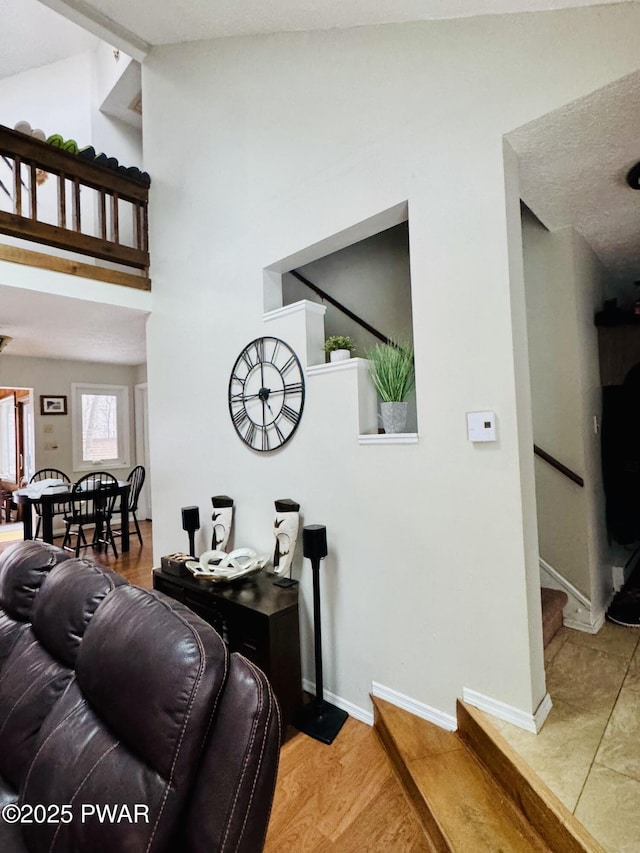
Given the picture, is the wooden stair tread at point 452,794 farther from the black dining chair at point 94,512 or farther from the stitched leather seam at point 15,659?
the black dining chair at point 94,512

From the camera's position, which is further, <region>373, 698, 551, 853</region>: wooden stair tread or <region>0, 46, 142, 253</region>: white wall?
<region>0, 46, 142, 253</region>: white wall

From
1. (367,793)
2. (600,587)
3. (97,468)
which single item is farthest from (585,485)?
(97,468)

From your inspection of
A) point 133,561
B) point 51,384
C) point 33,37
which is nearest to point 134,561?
point 133,561

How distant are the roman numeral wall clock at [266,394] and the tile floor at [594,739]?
65.9 inches

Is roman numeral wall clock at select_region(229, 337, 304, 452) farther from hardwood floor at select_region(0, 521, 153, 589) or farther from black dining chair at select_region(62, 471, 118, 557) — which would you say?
black dining chair at select_region(62, 471, 118, 557)

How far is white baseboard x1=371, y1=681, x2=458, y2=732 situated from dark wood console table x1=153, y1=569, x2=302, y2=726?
15.8 inches

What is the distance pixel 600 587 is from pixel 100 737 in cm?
270

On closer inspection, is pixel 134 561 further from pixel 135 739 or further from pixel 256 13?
pixel 256 13

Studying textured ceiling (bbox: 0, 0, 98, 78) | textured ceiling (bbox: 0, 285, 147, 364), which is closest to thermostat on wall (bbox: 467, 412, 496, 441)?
textured ceiling (bbox: 0, 285, 147, 364)

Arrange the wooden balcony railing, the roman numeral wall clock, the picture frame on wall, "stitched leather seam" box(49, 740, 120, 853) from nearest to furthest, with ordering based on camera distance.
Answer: "stitched leather seam" box(49, 740, 120, 853) < the roman numeral wall clock < the wooden balcony railing < the picture frame on wall

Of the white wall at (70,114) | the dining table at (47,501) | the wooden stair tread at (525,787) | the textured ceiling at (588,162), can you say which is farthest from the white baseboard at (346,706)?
the white wall at (70,114)

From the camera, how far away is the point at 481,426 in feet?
5.41

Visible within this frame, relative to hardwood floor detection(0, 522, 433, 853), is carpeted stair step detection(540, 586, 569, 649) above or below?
above

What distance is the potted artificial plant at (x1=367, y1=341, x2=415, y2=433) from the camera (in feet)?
6.58
